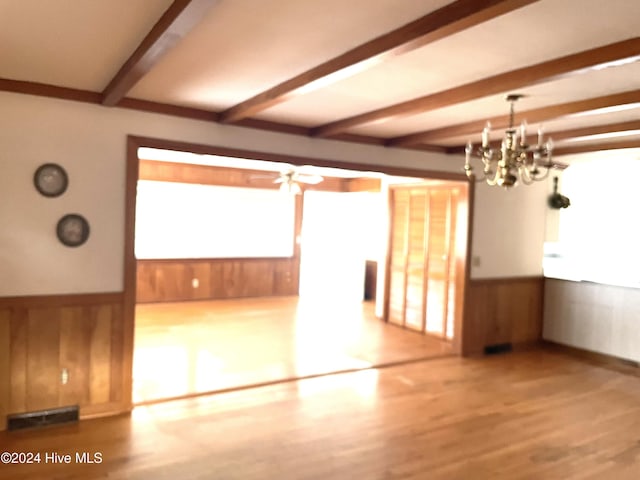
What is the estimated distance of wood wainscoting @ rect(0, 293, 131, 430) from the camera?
340 centimetres

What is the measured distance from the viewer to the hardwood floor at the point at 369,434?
9.84 ft

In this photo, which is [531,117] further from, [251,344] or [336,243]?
[336,243]

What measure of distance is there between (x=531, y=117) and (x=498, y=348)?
3101 mm

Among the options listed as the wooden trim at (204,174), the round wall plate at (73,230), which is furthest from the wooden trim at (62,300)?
the wooden trim at (204,174)

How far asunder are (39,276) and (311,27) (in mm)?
2548

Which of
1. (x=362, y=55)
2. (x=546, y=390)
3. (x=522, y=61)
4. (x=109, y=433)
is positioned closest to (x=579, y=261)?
(x=546, y=390)

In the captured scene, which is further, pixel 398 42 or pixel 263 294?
pixel 263 294

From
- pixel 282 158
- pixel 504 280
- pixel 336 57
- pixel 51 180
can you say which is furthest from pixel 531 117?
pixel 51 180

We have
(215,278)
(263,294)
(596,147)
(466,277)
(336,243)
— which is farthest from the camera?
(336,243)

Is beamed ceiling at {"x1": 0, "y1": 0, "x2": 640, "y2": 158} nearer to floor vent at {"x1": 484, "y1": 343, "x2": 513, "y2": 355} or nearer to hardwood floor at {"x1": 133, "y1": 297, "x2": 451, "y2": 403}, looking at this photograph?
hardwood floor at {"x1": 133, "y1": 297, "x2": 451, "y2": 403}

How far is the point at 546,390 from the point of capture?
4574 mm

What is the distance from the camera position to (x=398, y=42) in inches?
87.9

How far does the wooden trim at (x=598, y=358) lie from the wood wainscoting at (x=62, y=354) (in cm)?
481

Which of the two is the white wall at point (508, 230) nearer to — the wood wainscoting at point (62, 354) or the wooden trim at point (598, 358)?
the wooden trim at point (598, 358)
